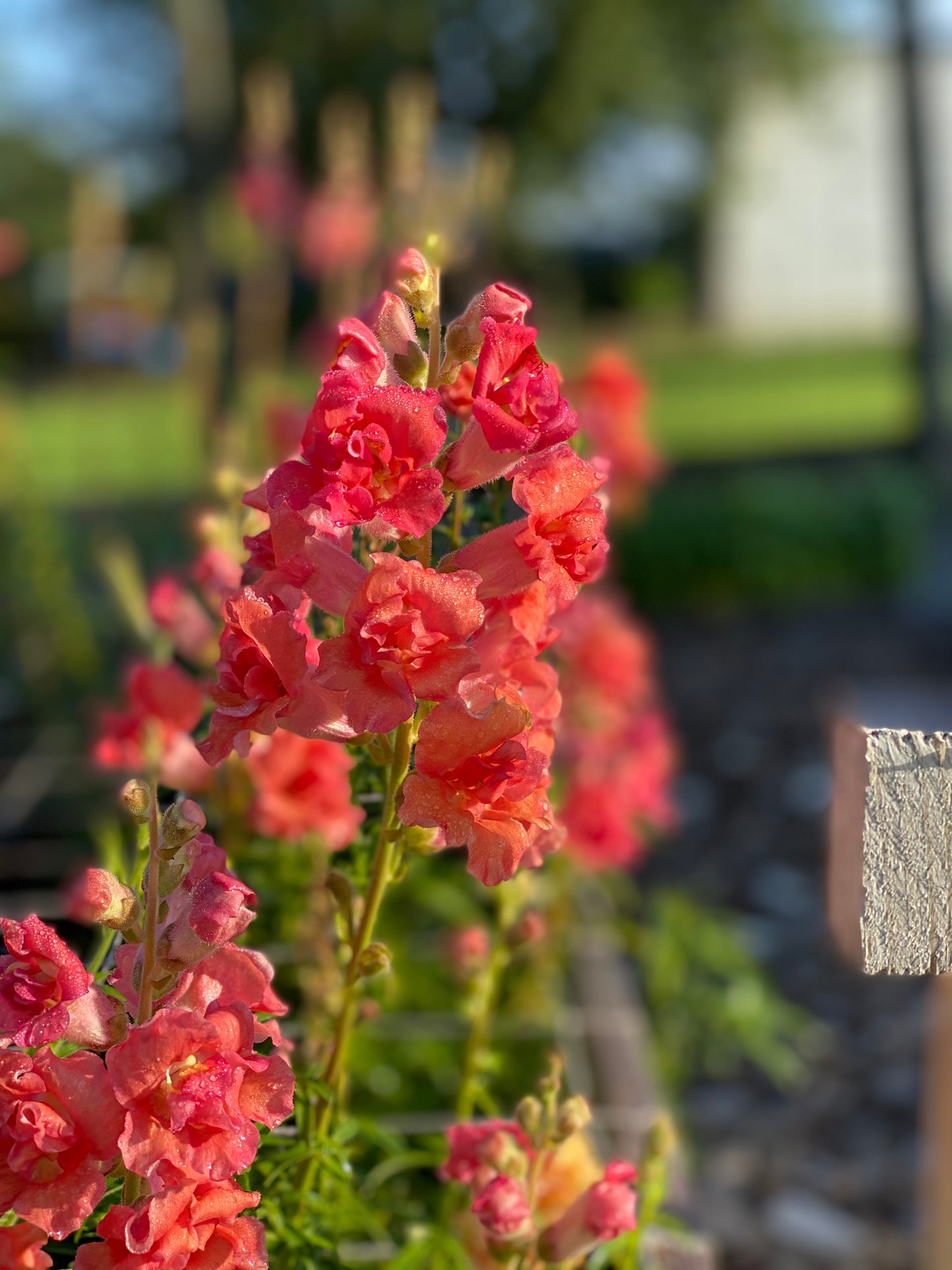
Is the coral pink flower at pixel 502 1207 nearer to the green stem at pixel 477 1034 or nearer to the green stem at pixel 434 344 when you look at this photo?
the green stem at pixel 477 1034

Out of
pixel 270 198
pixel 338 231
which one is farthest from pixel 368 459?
pixel 270 198

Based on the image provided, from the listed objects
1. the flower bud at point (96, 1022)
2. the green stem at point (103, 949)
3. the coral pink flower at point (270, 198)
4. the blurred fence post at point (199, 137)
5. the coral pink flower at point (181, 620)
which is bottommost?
the flower bud at point (96, 1022)

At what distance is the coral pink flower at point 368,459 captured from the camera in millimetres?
812

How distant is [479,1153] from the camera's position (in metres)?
1.02

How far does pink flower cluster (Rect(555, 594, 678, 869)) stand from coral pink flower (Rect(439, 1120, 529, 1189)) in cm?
129

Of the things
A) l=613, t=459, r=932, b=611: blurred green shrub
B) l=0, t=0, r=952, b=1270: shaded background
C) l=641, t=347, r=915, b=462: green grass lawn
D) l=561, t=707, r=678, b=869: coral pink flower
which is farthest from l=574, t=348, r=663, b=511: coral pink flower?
l=641, t=347, r=915, b=462: green grass lawn

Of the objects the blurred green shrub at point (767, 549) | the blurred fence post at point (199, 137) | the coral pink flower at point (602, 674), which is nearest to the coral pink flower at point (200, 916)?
the coral pink flower at point (602, 674)

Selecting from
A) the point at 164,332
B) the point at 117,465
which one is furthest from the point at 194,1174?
the point at 117,465

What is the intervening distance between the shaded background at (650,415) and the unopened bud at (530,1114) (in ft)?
2.13

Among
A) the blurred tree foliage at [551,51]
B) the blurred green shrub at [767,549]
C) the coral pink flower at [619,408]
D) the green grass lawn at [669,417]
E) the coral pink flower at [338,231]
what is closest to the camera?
the coral pink flower at [619,408]

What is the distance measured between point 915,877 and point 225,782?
0.92 meters

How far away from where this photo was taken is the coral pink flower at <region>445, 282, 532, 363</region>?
0.88 m

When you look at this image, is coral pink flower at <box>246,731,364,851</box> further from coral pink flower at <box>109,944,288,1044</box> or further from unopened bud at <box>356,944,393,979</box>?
coral pink flower at <box>109,944,288,1044</box>

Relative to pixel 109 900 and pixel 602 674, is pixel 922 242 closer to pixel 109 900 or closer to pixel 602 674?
pixel 602 674
